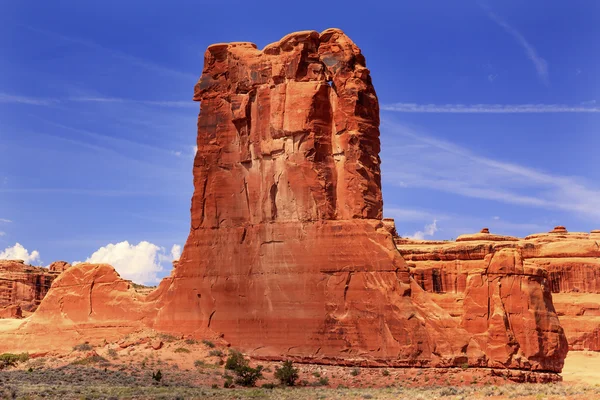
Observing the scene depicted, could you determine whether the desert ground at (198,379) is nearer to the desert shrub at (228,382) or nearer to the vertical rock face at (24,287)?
the desert shrub at (228,382)

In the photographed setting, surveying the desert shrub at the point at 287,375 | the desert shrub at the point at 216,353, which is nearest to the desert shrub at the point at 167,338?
the desert shrub at the point at 216,353

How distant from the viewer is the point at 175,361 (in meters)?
40.8

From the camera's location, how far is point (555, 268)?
221 ft

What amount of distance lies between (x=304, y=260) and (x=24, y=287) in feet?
→ 128

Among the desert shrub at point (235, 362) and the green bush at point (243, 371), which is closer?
the green bush at point (243, 371)

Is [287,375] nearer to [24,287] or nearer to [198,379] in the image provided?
[198,379]

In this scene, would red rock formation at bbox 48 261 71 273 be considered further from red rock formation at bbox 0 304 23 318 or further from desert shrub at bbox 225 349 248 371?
desert shrub at bbox 225 349 248 371

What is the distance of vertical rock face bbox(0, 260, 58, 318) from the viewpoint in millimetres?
70000

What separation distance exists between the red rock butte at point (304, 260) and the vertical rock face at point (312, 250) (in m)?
0.06

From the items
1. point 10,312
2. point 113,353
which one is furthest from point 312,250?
point 10,312

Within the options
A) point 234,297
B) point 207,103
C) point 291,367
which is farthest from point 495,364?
point 207,103

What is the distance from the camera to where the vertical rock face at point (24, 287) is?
70.0 m

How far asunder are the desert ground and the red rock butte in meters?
0.86

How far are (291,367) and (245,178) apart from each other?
10.4 meters
